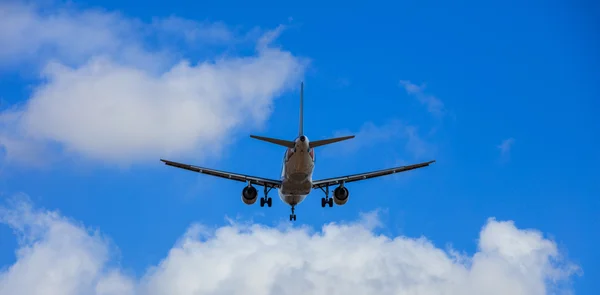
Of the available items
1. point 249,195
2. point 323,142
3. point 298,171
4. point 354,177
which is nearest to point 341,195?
point 354,177

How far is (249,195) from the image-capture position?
90188 mm

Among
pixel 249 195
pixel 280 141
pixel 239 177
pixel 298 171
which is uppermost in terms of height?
pixel 239 177

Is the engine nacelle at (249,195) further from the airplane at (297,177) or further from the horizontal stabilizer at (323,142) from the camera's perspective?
the horizontal stabilizer at (323,142)

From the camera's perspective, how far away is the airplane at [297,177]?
7675cm

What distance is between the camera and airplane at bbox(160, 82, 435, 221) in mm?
76750

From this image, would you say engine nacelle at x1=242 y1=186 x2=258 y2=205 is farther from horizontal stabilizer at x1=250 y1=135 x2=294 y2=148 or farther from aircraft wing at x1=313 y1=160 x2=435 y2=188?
horizontal stabilizer at x1=250 y1=135 x2=294 y2=148

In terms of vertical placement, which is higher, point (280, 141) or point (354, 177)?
point (354, 177)

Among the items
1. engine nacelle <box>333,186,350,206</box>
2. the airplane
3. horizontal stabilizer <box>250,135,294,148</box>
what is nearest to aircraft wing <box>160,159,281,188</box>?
the airplane

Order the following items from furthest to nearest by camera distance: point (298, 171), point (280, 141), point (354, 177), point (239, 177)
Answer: point (354, 177), point (239, 177), point (298, 171), point (280, 141)

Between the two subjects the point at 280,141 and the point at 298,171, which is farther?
the point at 298,171

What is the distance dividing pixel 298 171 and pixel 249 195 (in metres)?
12.0

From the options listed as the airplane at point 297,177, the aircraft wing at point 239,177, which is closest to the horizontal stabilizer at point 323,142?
the airplane at point 297,177

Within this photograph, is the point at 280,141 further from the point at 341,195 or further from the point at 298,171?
the point at 341,195

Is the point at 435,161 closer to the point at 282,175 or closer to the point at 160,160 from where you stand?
the point at 282,175
